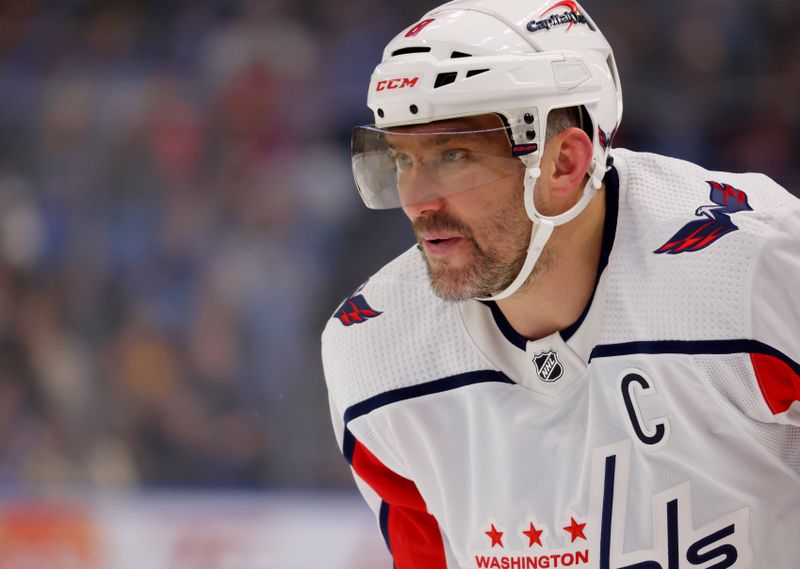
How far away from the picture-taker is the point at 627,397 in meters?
1.92

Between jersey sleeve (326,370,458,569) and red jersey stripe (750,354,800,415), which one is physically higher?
red jersey stripe (750,354,800,415)

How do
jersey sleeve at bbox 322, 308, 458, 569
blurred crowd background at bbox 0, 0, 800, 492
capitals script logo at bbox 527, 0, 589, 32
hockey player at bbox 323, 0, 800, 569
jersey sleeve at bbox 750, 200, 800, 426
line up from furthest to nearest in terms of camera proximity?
blurred crowd background at bbox 0, 0, 800, 492 → jersey sleeve at bbox 322, 308, 458, 569 → capitals script logo at bbox 527, 0, 589, 32 → hockey player at bbox 323, 0, 800, 569 → jersey sleeve at bbox 750, 200, 800, 426

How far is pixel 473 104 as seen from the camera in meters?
1.89

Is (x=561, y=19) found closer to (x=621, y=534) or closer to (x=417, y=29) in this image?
(x=417, y=29)

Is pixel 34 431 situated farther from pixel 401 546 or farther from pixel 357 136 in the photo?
pixel 357 136

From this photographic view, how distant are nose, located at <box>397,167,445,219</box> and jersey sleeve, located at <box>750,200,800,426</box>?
0.56 meters

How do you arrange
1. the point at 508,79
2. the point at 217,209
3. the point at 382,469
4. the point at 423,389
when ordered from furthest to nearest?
1. the point at 217,209
2. the point at 382,469
3. the point at 423,389
4. the point at 508,79

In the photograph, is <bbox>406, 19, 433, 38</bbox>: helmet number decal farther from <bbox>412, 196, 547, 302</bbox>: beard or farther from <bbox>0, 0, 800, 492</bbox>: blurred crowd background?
<bbox>0, 0, 800, 492</bbox>: blurred crowd background

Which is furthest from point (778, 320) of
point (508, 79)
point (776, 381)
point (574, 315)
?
point (508, 79)

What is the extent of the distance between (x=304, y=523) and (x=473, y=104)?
2237 mm

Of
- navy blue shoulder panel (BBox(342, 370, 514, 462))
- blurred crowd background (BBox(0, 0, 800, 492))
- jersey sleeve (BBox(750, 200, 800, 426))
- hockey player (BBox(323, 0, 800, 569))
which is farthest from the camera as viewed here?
blurred crowd background (BBox(0, 0, 800, 492))

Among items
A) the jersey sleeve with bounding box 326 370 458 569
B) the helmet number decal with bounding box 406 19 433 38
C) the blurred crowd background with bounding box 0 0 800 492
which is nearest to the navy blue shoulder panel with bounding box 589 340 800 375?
the jersey sleeve with bounding box 326 370 458 569

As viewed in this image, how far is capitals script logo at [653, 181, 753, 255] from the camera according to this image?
6.14 feet

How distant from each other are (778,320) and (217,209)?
339 cm
